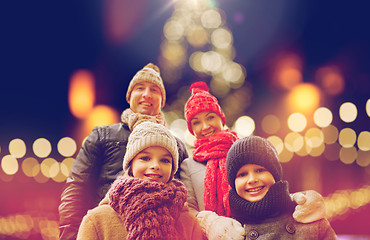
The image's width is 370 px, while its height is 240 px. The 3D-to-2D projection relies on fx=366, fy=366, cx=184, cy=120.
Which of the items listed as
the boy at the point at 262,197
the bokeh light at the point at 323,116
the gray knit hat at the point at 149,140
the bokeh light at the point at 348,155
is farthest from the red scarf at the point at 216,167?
the bokeh light at the point at 348,155

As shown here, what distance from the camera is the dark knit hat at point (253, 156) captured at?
9.53ft

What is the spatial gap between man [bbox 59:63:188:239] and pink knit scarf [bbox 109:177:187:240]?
3.98 ft

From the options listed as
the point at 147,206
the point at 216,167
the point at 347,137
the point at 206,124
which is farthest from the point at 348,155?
the point at 147,206

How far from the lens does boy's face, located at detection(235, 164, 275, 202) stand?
2.86 m

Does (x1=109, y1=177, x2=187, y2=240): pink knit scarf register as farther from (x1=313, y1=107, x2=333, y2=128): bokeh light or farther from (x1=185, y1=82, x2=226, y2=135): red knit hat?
(x1=313, y1=107, x2=333, y2=128): bokeh light

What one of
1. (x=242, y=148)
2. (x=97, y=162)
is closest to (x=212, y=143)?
(x=242, y=148)

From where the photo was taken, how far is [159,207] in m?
2.54

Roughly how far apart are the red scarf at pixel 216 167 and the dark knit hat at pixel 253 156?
1.85 ft

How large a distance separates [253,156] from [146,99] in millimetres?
1488

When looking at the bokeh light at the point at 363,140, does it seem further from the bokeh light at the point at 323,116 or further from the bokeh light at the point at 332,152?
the bokeh light at the point at 323,116

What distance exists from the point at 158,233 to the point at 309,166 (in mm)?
20657

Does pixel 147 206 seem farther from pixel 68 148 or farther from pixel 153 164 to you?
pixel 68 148

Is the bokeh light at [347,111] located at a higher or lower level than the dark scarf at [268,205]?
higher

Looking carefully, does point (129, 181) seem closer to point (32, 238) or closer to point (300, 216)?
point (300, 216)
